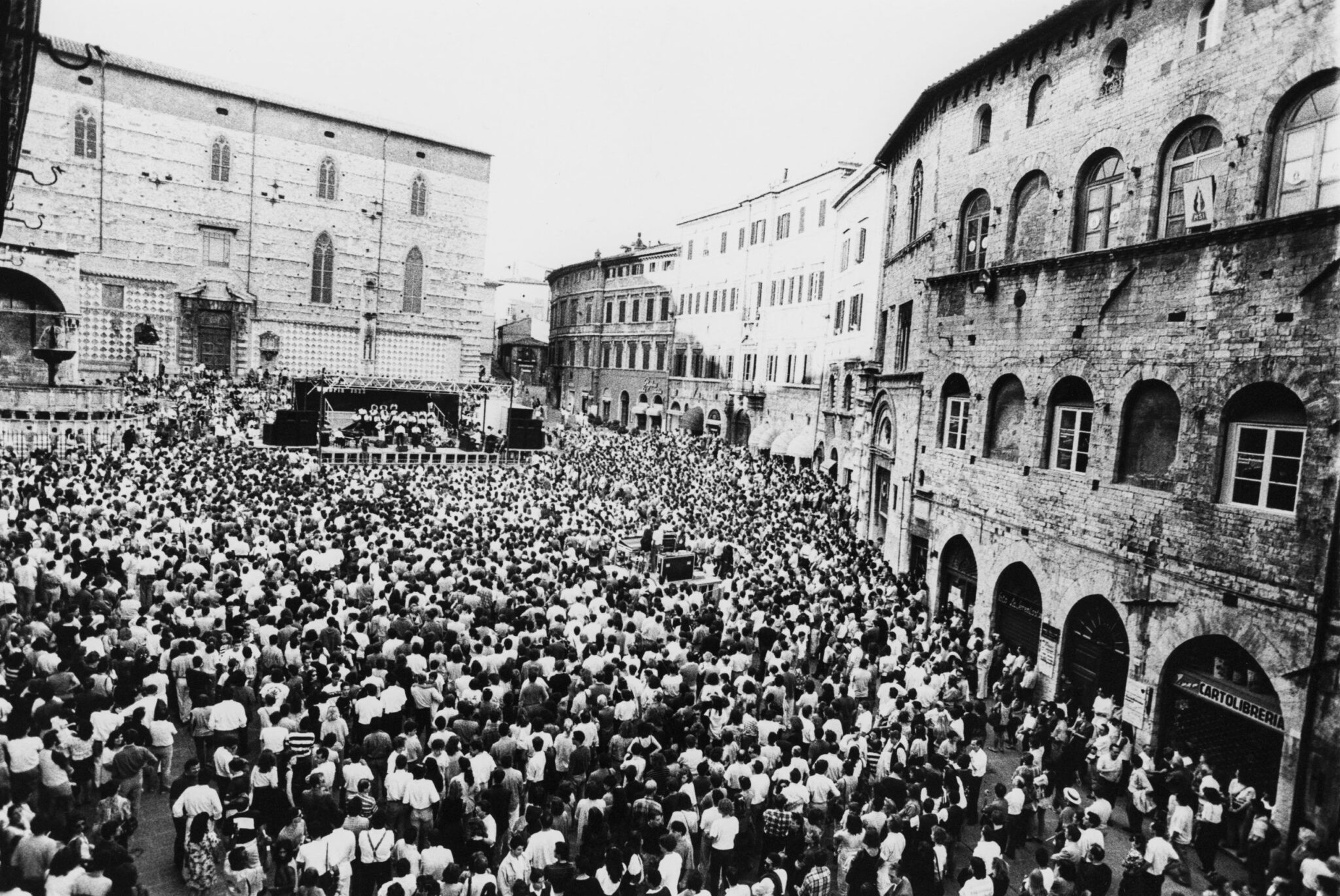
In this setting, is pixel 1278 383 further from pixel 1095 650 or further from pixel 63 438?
pixel 63 438

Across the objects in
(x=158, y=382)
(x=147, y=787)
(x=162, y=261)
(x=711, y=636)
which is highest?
(x=162, y=261)

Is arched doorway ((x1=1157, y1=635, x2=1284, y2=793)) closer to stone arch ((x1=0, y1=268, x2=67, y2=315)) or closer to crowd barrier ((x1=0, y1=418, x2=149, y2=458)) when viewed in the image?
crowd barrier ((x1=0, y1=418, x2=149, y2=458))

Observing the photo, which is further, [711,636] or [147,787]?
[711,636]

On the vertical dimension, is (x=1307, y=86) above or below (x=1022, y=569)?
above

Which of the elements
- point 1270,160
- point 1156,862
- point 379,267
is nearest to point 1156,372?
point 1270,160

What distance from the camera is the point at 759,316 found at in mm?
45938

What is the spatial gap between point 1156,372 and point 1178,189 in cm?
339

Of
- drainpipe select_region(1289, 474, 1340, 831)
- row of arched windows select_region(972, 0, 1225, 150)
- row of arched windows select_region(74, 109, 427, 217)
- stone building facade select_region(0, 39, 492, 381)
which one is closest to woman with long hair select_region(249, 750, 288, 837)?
drainpipe select_region(1289, 474, 1340, 831)

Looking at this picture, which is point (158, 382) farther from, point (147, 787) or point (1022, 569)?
point (1022, 569)

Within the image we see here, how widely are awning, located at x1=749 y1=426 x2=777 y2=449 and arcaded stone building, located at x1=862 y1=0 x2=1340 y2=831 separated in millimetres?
21118

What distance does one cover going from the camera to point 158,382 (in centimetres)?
3734

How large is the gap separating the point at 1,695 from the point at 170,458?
57.3ft

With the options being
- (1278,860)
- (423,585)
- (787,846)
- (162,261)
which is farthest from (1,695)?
(162,261)

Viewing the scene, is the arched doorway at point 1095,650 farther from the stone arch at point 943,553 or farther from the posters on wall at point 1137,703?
the stone arch at point 943,553
